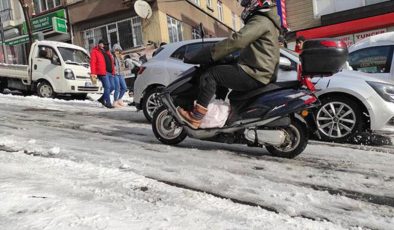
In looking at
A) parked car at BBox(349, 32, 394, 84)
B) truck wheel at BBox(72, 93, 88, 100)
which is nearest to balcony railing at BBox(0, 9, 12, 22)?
truck wheel at BBox(72, 93, 88, 100)

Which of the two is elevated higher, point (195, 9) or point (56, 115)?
point (195, 9)

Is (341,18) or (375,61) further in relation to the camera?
(341,18)

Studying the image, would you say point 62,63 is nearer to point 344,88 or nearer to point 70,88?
point 70,88

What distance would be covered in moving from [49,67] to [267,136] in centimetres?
1137

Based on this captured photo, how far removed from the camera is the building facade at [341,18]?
16938 millimetres

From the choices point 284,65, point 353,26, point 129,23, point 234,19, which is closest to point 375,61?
point 284,65

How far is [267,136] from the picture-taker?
5102 millimetres

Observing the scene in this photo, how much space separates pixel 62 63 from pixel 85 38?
10.8m

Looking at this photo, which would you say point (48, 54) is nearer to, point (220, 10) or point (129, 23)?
point (129, 23)

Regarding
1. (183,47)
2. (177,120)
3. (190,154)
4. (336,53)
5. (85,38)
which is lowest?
(190,154)

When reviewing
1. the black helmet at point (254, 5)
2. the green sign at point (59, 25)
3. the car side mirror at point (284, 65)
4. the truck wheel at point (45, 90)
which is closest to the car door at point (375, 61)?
the car side mirror at point (284, 65)

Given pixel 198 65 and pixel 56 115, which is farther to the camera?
pixel 56 115

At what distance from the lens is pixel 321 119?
6.70 m

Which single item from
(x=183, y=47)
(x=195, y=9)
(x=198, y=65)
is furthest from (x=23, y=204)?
(x=195, y=9)
